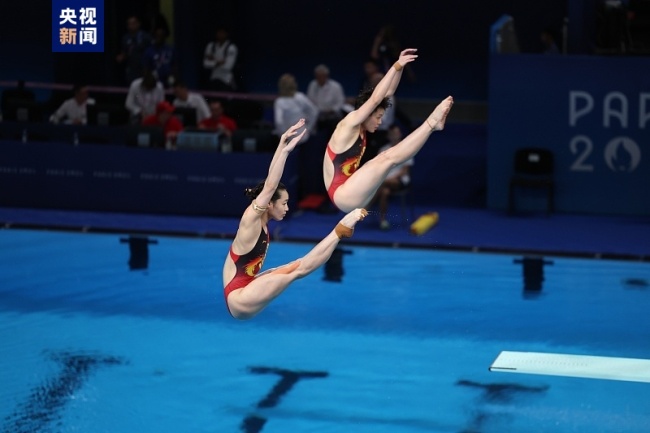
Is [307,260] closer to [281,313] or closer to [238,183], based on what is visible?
[281,313]

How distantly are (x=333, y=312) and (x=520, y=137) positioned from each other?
4733 mm

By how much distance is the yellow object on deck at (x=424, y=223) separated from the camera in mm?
14685

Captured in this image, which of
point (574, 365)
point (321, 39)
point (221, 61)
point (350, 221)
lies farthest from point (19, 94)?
point (350, 221)

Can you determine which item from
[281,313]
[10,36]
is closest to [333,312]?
[281,313]

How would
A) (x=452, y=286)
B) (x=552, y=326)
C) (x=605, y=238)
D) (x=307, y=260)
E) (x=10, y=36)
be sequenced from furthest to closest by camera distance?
1. (x=10, y=36)
2. (x=605, y=238)
3. (x=452, y=286)
4. (x=552, y=326)
5. (x=307, y=260)

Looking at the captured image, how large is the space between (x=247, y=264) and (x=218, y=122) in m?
7.22

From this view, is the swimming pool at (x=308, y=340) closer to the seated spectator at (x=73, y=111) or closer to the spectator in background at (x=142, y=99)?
the seated spectator at (x=73, y=111)

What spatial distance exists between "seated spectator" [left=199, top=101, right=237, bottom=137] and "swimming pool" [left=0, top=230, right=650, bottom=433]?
178cm

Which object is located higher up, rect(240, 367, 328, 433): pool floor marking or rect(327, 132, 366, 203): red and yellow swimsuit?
rect(327, 132, 366, 203): red and yellow swimsuit

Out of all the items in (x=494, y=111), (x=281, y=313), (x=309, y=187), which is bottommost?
(x=281, y=313)

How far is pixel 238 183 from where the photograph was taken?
15727 mm

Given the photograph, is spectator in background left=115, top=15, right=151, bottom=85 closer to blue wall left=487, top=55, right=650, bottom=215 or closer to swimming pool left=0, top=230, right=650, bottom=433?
swimming pool left=0, top=230, right=650, bottom=433

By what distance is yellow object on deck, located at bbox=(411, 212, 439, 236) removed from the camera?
14.7m

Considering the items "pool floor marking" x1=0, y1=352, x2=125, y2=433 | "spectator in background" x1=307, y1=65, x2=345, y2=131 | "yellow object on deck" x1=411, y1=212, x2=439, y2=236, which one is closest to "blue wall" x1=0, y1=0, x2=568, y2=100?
"spectator in background" x1=307, y1=65, x2=345, y2=131
